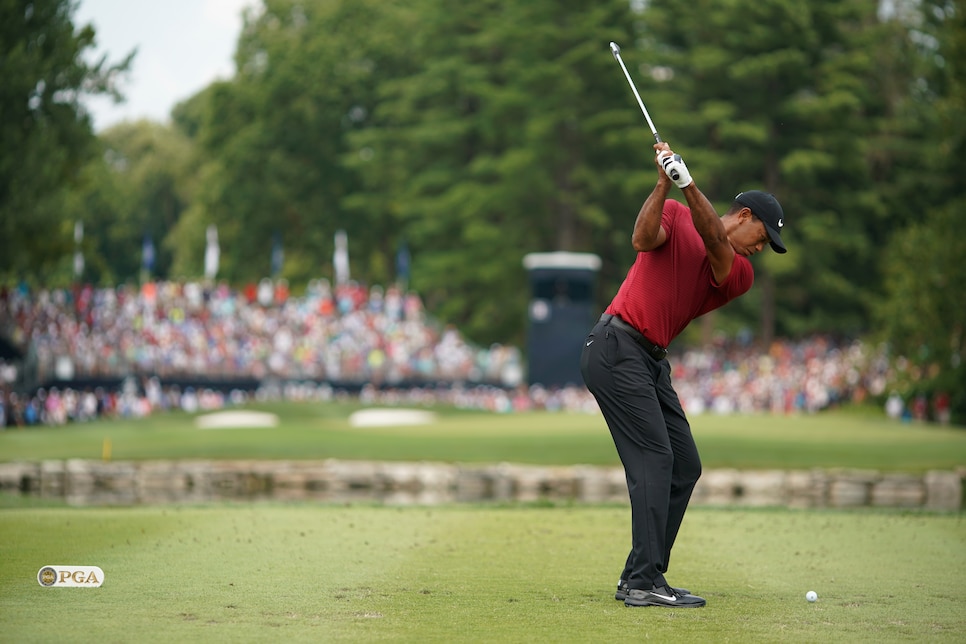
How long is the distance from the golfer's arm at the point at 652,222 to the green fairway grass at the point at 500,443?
1908 cm

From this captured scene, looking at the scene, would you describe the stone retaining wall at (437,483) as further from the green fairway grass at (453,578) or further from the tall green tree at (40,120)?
the tall green tree at (40,120)

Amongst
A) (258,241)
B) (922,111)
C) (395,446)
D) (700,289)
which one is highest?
(922,111)

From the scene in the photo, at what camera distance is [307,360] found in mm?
46969

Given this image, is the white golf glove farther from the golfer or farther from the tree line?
the tree line

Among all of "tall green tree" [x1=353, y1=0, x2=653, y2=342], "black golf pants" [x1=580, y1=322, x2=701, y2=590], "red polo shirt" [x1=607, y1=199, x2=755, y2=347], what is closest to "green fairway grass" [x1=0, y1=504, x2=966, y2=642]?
"black golf pants" [x1=580, y1=322, x2=701, y2=590]

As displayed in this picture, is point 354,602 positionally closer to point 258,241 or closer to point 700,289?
point 700,289

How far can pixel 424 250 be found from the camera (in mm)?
65938

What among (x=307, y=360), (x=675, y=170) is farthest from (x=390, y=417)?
(x=675, y=170)

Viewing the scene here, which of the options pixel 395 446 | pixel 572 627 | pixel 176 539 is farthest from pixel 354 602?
pixel 395 446

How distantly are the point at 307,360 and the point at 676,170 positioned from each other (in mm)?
40218

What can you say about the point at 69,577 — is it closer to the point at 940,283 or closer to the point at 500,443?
the point at 500,443

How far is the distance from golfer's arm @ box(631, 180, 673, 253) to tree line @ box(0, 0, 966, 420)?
36.4 meters

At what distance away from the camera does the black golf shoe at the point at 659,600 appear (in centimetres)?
795

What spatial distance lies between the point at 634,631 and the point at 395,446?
22.0 meters
